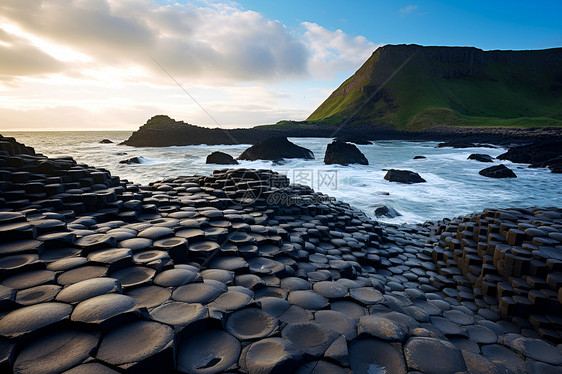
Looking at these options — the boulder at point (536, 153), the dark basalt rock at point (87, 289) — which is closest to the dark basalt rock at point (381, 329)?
the dark basalt rock at point (87, 289)

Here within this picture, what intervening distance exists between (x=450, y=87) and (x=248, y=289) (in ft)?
382

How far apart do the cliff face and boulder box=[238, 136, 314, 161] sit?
189ft

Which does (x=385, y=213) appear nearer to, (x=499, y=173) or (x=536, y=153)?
(x=499, y=173)

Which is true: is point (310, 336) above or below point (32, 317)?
below

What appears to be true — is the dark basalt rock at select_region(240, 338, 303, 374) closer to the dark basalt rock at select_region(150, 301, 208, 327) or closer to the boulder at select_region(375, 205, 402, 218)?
the dark basalt rock at select_region(150, 301, 208, 327)

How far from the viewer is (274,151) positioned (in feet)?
90.2

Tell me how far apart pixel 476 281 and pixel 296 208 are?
157 inches

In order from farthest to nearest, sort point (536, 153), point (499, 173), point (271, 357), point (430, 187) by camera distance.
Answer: point (536, 153) → point (499, 173) → point (430, 187) → point (271, 357)

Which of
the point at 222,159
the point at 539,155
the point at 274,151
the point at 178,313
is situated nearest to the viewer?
the point at 178,313

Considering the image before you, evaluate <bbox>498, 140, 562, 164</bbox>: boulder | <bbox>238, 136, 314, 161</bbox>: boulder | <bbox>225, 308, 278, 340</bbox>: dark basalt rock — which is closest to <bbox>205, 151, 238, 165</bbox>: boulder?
<bbox>238, 136, 314, 161</bbox>: boulder

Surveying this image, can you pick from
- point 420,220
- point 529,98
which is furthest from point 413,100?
point 420,220

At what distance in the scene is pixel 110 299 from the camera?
7.31 ft

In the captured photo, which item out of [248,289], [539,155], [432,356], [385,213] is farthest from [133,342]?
[539,155]

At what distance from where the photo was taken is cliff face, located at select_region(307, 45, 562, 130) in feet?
273
